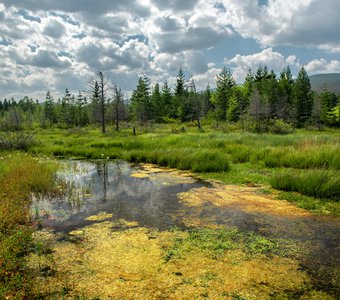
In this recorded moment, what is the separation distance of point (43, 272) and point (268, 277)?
3508 millimetres

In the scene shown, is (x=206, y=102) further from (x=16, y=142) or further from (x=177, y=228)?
(x=177, y=228)

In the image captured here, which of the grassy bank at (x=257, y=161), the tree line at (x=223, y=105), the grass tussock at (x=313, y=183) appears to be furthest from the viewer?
the tree line at (x=223, y=105)

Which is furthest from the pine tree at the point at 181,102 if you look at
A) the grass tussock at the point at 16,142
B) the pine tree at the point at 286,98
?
the grass tussock at the point at 16,142

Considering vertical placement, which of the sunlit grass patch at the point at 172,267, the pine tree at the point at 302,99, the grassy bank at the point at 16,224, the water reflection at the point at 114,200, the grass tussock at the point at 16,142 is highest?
the pine tree at the point at 302,99

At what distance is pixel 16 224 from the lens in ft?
21.1

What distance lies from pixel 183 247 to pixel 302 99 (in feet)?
190

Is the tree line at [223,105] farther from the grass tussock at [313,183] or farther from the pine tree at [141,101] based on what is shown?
the grass tussock at [313,183]

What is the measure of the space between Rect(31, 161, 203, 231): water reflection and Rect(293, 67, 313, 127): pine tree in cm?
4996

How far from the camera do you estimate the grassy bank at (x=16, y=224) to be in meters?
4.19

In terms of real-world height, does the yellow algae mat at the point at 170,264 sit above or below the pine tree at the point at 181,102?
below

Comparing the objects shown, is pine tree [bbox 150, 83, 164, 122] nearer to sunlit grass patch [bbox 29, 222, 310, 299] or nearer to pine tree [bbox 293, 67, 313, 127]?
pine tree [bbox 293, 67, 313, 127]

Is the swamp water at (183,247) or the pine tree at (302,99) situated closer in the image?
the swamp water at (183,247)

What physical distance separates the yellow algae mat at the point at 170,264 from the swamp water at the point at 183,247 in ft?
0.05

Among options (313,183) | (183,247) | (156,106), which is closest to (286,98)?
(156,106)
